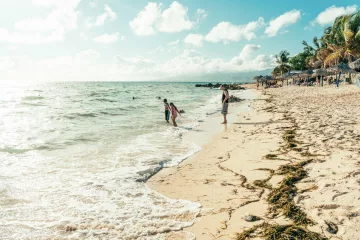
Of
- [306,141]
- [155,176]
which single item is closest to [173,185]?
[155,176]

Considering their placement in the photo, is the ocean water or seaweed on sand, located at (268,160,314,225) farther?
the ocean water

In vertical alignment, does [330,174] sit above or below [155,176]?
above

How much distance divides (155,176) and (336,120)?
7963 mm

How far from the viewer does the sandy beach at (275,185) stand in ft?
11.1

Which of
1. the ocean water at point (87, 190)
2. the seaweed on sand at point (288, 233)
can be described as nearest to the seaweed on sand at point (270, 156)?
the ocean water at point (87, 190)

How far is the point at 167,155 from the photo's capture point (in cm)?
808

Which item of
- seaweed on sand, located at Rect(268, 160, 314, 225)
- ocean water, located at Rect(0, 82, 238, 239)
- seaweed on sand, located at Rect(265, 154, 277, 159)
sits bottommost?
ocean water, located at Rect(0, 82, 238, 239)

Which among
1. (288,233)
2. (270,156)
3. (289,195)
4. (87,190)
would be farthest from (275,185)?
(87,190)

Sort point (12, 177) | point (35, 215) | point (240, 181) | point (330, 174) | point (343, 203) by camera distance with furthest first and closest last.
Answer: point (12, 177) < point (240, 181) < point (330, 174) < point (35, 215) < point (343, 203)

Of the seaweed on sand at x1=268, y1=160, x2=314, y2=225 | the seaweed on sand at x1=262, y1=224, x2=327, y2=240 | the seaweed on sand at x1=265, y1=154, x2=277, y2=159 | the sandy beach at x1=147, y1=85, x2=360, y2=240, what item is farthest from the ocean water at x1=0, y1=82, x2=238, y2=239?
the seaweed on sand at x1=265, y1=154, x2=277, y2=159

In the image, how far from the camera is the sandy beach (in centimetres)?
338

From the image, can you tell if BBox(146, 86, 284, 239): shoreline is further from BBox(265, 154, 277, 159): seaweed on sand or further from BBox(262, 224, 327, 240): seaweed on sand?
BBox(262, 224, 327, 240): seaweed on sand

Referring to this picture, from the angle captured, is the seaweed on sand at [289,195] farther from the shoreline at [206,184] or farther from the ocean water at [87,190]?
the ocean water at [87,190]

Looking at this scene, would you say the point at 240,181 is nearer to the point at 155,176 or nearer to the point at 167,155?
the point at 155,176
